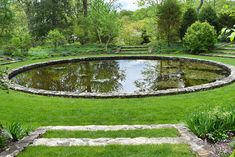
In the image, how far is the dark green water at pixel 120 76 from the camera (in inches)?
530

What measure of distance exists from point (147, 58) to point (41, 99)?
40.4ft

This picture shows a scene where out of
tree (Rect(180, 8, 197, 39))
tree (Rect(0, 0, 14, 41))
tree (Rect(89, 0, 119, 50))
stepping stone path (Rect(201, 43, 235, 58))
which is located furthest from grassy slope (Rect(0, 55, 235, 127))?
tree (Rect(0, 0, 14, 41))

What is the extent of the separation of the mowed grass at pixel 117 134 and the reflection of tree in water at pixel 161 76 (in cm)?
616

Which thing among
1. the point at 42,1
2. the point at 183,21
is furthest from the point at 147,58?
the point at 42,1

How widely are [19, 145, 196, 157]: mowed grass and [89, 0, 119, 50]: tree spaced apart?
65.5ft

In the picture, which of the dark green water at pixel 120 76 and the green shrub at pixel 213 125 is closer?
the green shrub at pixel 213 125

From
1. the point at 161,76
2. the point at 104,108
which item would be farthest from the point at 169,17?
the point at 104,108

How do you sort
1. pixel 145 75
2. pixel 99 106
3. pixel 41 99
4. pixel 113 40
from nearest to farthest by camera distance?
pixel 99 106 < pixel 41 99 < pixel 145 75 < pixel 113 40

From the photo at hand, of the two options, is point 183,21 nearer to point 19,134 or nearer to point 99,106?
point 99,106

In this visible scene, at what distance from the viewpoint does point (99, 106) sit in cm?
947

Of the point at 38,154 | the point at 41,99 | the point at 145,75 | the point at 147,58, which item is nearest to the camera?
the point at 38,154

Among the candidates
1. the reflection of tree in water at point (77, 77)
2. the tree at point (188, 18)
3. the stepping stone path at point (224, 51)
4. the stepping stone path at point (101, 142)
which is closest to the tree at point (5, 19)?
the reflection of tree in water at point (77, 77)

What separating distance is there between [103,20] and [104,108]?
16.5 m

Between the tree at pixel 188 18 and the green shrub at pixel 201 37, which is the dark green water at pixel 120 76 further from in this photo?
the tree at pixel 188 18
